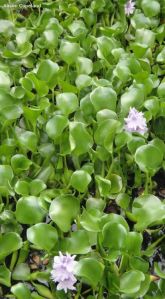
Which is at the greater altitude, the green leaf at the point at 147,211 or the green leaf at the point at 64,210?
the green leaf at the point at 64,210

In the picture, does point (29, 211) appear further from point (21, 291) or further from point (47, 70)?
point (47, 70)

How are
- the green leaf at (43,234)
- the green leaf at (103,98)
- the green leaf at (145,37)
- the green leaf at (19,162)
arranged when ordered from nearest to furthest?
1. the green leaf at (43,234)
2. the green leaf at (19,162)
3. the green leaf at (103,98)
4. the green leaf at (145,37)

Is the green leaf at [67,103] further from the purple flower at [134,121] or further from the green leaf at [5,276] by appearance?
the green leaf at [5,276]

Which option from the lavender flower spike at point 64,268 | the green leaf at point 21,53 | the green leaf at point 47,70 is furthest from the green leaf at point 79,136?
the green leaf at point 21,53

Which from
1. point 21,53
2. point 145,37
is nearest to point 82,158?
point 21,53

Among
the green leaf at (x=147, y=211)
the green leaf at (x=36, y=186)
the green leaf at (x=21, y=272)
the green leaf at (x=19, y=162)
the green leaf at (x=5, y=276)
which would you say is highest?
the green leaf at (x=19, y=162)

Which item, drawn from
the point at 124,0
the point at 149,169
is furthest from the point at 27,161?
the point at 124,0

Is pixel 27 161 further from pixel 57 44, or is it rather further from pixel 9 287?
pixel 57 44

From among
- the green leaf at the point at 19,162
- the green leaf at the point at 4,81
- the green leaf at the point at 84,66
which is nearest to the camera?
the green leaf at the point at 19,162
